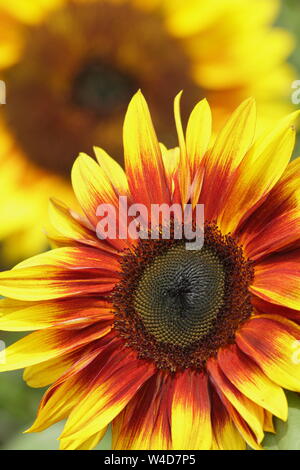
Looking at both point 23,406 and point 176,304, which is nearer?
point 176,304

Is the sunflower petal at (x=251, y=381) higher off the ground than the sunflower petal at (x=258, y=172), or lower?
lower

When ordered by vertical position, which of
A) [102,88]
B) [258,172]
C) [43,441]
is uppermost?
[102,88]

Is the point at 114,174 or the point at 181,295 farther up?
the point at 114,174

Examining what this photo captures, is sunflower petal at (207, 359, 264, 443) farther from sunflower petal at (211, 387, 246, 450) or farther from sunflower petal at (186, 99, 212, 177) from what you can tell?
sunflower petal at (186, 99, 212, 177)

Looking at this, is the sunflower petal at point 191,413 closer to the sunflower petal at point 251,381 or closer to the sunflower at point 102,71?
the sunflower petal at point 251,381

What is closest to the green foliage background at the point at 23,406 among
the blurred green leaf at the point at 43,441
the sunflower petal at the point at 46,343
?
the blurred green leaf at the point at 43,441

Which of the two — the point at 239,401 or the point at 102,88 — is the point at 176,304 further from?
the point at 102,88

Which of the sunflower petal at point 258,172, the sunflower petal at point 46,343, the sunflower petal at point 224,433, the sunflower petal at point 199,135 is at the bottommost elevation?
the sunflower petal at point 224,433

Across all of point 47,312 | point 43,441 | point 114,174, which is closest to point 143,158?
point 114,174
